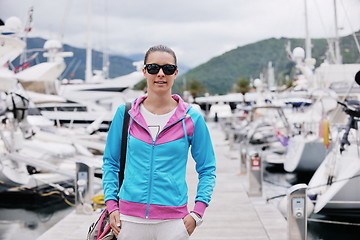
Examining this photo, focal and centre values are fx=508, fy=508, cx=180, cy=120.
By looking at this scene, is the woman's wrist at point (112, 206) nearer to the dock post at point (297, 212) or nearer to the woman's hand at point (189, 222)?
the woman's hand at point (189, 222)

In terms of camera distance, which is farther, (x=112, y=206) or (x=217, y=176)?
(x=217, y=176)

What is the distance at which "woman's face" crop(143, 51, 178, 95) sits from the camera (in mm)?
2719

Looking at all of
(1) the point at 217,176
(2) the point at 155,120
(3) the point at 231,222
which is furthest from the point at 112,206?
(1) the point at 217,176

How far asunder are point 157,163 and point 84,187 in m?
5.40

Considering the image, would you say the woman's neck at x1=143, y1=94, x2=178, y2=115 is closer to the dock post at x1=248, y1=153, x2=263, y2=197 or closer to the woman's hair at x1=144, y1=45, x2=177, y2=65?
the woman's hair at x1=144, y1=45, x2=177, y2=65

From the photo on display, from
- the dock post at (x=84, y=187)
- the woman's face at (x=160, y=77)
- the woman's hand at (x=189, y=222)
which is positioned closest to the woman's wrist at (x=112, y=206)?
the woman's hand at (x=189, y=222)

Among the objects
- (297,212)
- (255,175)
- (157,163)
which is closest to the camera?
(157,163)

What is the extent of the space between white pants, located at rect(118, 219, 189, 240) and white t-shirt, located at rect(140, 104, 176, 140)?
481 millimetres

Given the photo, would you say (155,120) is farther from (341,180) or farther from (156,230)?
(341,180)

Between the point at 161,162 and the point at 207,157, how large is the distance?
1.03ft

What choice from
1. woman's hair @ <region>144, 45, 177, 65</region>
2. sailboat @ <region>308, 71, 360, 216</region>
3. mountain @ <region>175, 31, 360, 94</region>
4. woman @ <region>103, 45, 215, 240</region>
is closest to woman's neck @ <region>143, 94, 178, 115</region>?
woman @ <region>103, 45, 215, 240</region>

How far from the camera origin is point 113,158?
9.37 ft

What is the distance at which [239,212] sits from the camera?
801 cm

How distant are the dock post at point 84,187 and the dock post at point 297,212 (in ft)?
11.5
